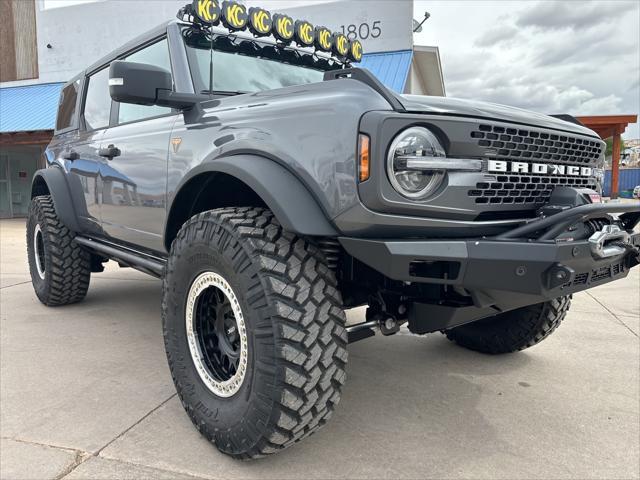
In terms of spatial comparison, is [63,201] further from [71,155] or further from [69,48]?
[69,48]

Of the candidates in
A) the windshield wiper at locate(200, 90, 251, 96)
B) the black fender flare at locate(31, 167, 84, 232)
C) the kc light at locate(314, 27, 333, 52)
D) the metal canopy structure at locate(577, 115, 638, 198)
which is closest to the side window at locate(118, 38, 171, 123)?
the windshield wiper at locate(200, 90, 251, 96)

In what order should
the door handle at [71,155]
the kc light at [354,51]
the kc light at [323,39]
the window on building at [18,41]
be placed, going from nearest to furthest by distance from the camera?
1. the kc light at [323,39]
2. the kc light at [354,51]
3. the door handle at [71,155]
4. the window on building at [18,41]

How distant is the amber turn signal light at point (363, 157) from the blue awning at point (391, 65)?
10330 mm

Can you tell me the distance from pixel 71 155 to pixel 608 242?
3923 mm

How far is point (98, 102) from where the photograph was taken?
4.02 metres

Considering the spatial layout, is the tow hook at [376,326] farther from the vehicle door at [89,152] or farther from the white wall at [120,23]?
the white wall at [120,23]

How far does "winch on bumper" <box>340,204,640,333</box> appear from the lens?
1640mm

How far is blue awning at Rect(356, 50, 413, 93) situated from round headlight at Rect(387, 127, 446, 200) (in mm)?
10251

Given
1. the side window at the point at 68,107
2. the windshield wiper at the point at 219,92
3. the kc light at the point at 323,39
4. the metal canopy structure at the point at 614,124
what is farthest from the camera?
the metal canopy structure at the point at 614,124

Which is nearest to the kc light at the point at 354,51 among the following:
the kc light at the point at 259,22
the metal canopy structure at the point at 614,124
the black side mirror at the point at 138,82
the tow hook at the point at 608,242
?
the kc light at the point at 259,22

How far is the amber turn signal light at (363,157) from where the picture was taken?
1.70 m

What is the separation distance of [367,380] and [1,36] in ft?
68.2

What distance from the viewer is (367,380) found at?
2979 mm

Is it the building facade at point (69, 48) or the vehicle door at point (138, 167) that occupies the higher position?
the building facade at point (69, 48)
